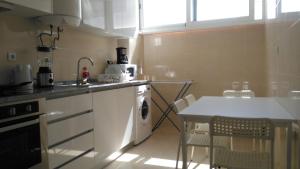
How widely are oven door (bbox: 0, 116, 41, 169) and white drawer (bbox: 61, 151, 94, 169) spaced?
361 millimetres

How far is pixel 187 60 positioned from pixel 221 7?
3.34ft

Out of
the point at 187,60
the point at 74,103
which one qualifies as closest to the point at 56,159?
the point at 74,103

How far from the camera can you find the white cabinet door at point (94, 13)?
2648mm

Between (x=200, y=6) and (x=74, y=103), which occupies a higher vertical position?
(x=200, y=6)

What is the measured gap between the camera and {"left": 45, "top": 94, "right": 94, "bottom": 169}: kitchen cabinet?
1.86m

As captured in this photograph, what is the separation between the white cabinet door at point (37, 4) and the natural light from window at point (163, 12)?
8.02ft

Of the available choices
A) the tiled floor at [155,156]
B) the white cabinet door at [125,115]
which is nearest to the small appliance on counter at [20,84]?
the white cabinet door at [125,115]

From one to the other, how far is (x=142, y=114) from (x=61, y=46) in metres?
1.49

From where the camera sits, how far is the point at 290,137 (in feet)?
4.85

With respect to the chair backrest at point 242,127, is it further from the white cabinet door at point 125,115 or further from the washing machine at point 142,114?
the washing machine at point 142,114

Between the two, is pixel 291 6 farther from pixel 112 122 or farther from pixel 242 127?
pixel 112 122

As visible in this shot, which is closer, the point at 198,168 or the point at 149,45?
the point at 198,168

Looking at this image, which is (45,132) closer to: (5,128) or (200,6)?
(5,128)

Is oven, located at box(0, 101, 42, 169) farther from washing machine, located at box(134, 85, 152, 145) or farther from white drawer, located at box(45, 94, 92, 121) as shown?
washing machine, located at box(134, 85, 152, 145)
